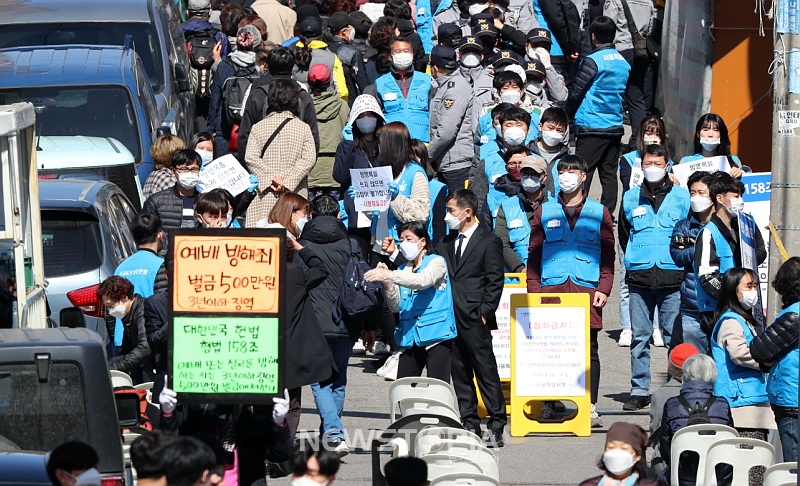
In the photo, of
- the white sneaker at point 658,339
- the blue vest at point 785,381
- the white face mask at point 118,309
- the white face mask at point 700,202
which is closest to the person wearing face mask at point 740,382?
the blue vest at point 785,381

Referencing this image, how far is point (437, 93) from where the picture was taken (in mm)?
14336

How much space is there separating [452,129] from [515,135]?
138 cm

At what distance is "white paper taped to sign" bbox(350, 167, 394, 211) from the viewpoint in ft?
40.0

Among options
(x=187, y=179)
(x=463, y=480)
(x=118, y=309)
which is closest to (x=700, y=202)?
(x=187, y=179)

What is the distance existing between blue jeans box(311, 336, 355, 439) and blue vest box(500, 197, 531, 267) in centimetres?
209

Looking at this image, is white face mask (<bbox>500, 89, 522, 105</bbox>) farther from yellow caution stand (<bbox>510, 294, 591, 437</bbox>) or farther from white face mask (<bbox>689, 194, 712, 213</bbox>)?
yellow caution stand (<bbox>510, 294, 591, 437</bbox>)

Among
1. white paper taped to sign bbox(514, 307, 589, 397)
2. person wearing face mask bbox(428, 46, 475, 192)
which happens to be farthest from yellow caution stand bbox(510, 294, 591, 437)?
person wearing face mask bbox(428, 46, 475, 192)

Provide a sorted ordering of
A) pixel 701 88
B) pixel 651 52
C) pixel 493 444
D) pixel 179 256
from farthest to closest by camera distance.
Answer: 1. pixel 651 52
2. pixel 701 88
3. pixel 493 444
4. pixel 179 256

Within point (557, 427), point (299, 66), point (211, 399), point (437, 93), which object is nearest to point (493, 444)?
point (557, 427)

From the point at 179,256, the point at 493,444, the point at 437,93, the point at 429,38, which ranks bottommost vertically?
the point at 493,444

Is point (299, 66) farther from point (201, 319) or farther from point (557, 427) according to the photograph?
point (201, 319)

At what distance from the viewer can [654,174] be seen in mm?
11633

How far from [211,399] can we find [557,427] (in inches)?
170

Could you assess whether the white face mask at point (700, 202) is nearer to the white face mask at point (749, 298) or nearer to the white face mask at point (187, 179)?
the white face mask at point (749, 298)
